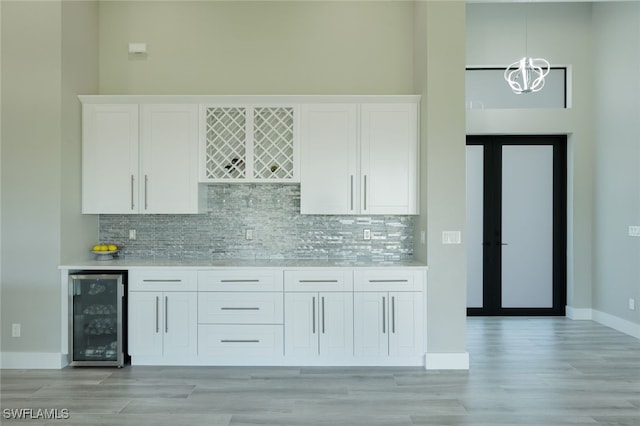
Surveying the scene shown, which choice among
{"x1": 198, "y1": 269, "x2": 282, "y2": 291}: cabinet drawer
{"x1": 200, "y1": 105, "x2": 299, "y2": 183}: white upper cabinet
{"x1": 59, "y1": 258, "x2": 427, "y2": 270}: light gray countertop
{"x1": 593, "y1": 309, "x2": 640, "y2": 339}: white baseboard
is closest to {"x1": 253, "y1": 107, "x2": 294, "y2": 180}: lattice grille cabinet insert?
{"x1": 200, "y1": 105, "x2": 299, "y2": 183}: white upper cabinet

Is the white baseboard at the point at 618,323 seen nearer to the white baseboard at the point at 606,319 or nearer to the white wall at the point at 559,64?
the white baseboard at the point at 606,319

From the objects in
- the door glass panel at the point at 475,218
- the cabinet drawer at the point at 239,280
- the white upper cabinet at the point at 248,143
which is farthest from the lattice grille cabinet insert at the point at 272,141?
the door glass panel at the point at 475,218

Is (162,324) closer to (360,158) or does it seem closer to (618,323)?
(360,158)

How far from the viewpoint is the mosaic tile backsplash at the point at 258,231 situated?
192 inches

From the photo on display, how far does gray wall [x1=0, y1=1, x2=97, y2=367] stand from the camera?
4.23 meters

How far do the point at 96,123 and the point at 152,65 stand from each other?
0.87 m

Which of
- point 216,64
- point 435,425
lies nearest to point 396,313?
point 435,425

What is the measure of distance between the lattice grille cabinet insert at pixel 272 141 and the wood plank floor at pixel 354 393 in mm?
1808

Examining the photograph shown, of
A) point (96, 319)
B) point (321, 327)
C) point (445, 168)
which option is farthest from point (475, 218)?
point (96, 319)

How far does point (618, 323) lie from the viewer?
5582mm

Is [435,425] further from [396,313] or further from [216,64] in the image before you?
[216,64]

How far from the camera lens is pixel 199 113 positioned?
4.54 m

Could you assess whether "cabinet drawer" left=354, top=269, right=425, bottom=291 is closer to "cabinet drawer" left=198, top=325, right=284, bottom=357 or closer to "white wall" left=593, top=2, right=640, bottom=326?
"cabinet drawer" left=198, top=325, right=284, bottom=357

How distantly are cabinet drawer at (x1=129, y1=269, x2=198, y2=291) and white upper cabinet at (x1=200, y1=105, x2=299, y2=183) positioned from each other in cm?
92
